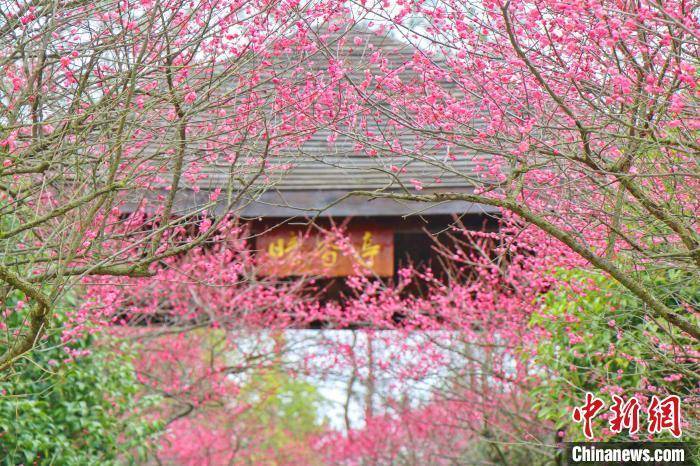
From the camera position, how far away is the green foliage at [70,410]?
216 inches

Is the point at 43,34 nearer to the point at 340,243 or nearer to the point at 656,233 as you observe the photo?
the point at 656,233

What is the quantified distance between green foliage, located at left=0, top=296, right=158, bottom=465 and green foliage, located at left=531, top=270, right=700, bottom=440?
298cm

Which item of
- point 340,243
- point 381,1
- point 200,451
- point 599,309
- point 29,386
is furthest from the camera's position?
point 200,451

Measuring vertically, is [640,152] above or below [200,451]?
above

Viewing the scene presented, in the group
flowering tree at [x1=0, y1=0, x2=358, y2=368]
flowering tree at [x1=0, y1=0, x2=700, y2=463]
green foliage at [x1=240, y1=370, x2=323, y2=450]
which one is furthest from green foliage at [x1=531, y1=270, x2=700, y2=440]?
green foliage at [x1=240, y1=370, x2=323, y2=450]

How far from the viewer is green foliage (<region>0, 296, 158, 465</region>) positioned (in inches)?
216

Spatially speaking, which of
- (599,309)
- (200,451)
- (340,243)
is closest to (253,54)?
(599,309)

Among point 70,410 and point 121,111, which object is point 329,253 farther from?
point 121,111

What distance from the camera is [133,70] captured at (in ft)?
11.6

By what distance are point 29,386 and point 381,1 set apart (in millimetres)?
3524

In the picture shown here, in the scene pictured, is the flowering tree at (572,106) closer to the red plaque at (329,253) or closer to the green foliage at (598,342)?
the green foliage at (598,342)

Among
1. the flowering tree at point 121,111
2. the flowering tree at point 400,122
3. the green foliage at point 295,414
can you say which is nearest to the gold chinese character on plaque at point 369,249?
the flowering tree at point 400,122

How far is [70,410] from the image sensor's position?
6.09 meters

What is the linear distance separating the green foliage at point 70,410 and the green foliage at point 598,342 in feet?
9.77
